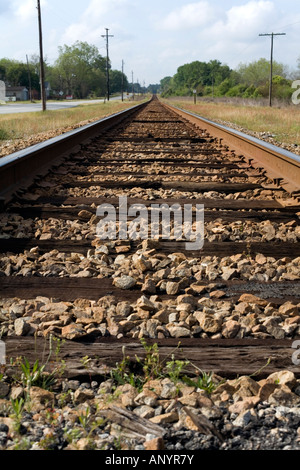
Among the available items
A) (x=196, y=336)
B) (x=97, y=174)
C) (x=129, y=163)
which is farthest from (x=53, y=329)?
(x=129, y=163)

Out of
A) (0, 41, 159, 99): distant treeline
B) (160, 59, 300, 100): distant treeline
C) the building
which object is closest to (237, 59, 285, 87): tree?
(160, 59, 300, 100): distant treeline

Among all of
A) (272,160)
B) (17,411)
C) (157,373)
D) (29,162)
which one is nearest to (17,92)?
(29,162)

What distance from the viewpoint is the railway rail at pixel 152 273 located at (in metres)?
2.09

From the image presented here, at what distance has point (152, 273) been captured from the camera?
9.71 ft

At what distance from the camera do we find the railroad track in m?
2.11

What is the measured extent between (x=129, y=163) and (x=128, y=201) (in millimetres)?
2549

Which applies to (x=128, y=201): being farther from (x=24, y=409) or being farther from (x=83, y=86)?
(x=83, y=86)

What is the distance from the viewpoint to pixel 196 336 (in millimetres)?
2252

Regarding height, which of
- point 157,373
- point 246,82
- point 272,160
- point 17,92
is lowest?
point 157,373

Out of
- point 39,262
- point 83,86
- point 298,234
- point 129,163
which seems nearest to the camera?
point 39,262

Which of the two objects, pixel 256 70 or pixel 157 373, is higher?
pixel 256 70

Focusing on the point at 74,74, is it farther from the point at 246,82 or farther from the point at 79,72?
the point at 246,82

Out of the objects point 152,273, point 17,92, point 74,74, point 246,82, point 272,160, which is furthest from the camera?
point 74,74

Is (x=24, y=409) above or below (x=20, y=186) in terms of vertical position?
below
